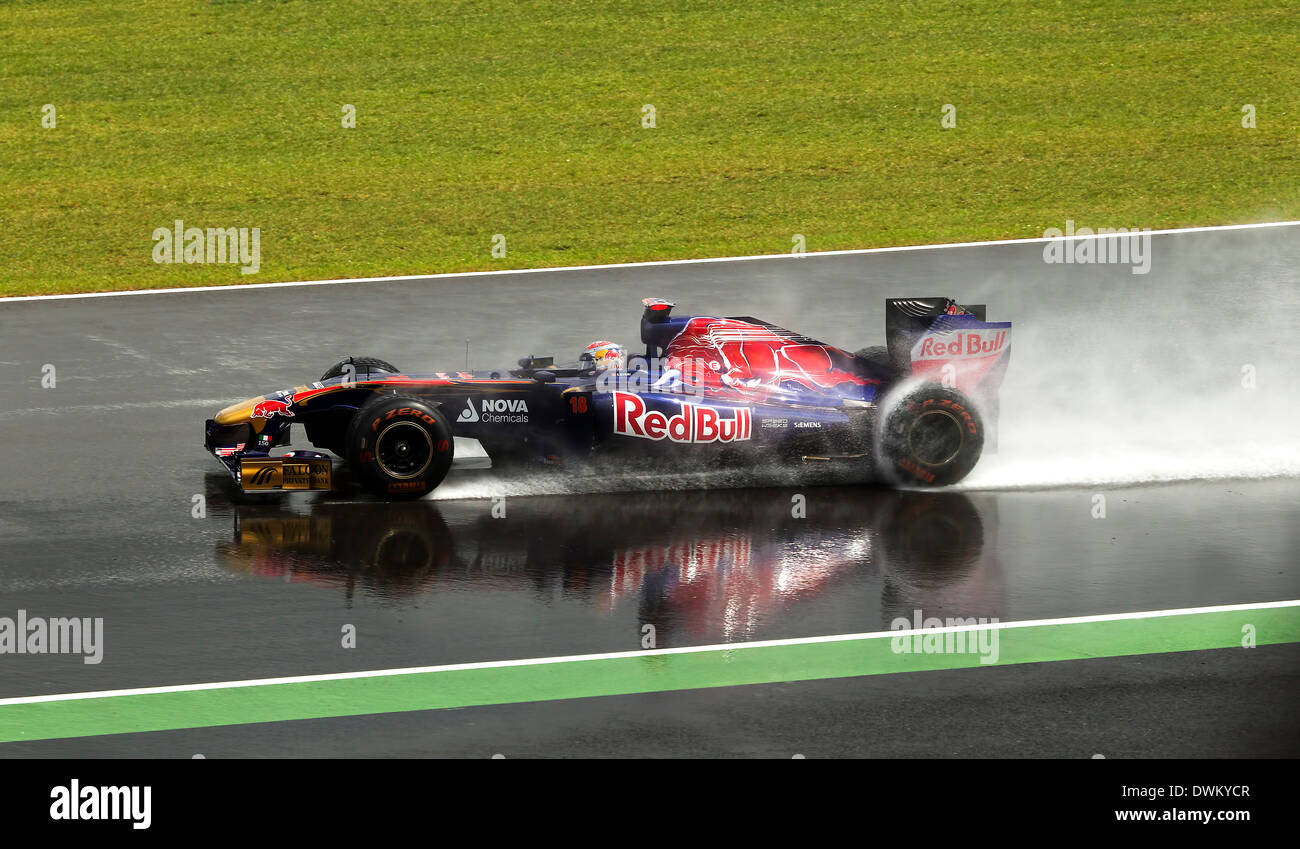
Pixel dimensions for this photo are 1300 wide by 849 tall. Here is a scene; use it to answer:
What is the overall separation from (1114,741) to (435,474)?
6089 mm

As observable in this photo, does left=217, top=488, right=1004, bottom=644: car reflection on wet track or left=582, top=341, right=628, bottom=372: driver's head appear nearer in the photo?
left=217, top=488, right=1004, bottom=644: car reflection on wet track

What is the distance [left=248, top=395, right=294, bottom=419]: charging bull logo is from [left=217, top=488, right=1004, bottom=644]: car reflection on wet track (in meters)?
0.75

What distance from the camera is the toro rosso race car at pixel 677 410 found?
13125 mm

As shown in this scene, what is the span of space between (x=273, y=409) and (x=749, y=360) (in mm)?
3996

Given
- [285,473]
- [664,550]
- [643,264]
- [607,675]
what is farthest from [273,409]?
[643,264]

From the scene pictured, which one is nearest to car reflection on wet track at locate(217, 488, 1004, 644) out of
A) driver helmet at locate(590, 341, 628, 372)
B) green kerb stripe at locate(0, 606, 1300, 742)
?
green kerb stripe at locate(0, 606, 1300, 742)

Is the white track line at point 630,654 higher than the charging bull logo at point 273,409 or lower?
lower

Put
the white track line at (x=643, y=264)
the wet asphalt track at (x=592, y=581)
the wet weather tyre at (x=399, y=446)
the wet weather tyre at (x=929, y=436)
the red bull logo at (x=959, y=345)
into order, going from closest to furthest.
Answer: the wet asphalt track at (x=592, y=581) < the wet weather tyre at (x=399, y=446) < the wet weather tyre at (x=929, y=436) < the red bull logo at (x=959, y=345) < the white track line at (x=643, y=264)

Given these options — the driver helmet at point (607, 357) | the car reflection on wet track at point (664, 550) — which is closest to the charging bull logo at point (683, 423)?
the driver helmet at point (607, 357)

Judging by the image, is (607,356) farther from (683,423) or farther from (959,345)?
(959,345)

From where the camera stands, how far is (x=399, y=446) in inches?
516

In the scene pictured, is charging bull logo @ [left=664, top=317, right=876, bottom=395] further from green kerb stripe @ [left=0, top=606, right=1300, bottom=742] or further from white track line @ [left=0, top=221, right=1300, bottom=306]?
white track line @ [left=0, top=221, right=1300, bottom=306]

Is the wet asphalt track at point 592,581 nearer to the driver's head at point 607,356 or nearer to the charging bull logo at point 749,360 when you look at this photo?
the charging bull logo at point 749,360

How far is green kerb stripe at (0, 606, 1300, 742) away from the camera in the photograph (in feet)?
30.7
